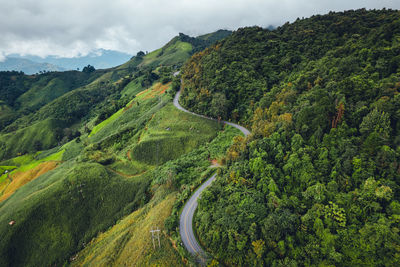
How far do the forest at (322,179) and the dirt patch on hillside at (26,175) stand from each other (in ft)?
287

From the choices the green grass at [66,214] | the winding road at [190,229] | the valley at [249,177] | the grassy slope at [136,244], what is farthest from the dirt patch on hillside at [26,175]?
the winding road at [190,229]

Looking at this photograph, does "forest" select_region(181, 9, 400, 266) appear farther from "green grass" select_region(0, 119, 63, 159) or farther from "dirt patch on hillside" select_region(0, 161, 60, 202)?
"green grass" select_region(0, 119, 63, 159)

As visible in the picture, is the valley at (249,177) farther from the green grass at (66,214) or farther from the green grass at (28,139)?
the green grass at (28,139)

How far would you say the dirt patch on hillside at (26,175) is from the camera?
8019cm

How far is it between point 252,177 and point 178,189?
2387cm

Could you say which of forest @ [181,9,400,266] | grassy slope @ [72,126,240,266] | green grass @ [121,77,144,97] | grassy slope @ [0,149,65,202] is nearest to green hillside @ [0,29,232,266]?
grassy slope @ [72,126,240,266]

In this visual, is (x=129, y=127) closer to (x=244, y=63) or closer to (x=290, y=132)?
(x=244, y=63)

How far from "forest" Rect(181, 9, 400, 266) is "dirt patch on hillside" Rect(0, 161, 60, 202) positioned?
8734 centimetres

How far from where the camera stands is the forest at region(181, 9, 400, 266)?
87.1ft

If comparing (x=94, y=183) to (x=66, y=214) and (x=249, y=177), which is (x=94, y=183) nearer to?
(x=66, y=214)

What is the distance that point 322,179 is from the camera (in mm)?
33750

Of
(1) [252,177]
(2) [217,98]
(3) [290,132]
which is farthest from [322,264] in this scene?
(2) [217,98]

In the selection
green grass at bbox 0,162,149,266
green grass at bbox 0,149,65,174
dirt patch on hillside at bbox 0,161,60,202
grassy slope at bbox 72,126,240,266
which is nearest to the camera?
grassy slope at bbox 72,126,240,266

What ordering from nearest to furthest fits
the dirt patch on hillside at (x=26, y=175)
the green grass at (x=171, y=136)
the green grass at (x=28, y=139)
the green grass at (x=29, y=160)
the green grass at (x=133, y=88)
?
the green grass at (x=171, y=136)
the dirt patch on hillside at (x=26, y=175)
the green grass at (x=29, y=160)
the green grass at (x=28, y=139)
the green grass at (x=133, y=88)
